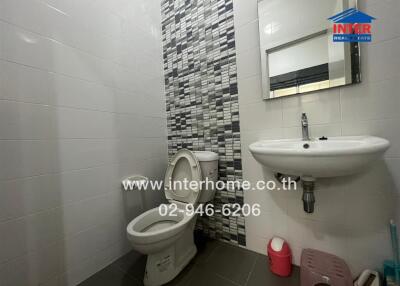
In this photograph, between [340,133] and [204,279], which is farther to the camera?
[204,279]

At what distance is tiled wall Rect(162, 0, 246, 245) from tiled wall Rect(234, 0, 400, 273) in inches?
3.0

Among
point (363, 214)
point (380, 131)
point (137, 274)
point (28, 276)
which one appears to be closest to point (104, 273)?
point (137, 274)

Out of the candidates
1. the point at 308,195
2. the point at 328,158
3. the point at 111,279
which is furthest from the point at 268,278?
the point at 111,279

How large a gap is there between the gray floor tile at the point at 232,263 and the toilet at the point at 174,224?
6.1 inches

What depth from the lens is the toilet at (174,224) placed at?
89 centimetres

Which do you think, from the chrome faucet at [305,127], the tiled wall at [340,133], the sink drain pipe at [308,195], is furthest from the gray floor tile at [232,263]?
the chrome faucet at [305,127]

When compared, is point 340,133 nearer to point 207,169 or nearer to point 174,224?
point 207,169

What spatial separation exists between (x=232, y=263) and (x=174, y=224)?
1.50 ft

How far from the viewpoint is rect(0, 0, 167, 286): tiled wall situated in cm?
80

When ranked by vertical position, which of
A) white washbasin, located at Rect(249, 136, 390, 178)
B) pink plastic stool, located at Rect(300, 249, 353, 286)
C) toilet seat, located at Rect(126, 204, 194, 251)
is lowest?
pink plastic stool, located at Rect(300, 249, 353, 286)

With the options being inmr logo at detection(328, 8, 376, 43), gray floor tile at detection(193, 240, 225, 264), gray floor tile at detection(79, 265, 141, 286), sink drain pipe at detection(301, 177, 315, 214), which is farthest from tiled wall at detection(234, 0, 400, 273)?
gray floor tile at detection(79, 265, 141, 286)

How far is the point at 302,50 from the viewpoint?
0.94 metres

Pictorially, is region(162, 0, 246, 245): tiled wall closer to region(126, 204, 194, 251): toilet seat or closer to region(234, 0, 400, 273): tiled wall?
region(234, 0, 400, 273): tiled wall

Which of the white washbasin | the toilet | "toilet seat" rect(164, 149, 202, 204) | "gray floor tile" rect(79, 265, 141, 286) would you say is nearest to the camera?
the white washbasin
